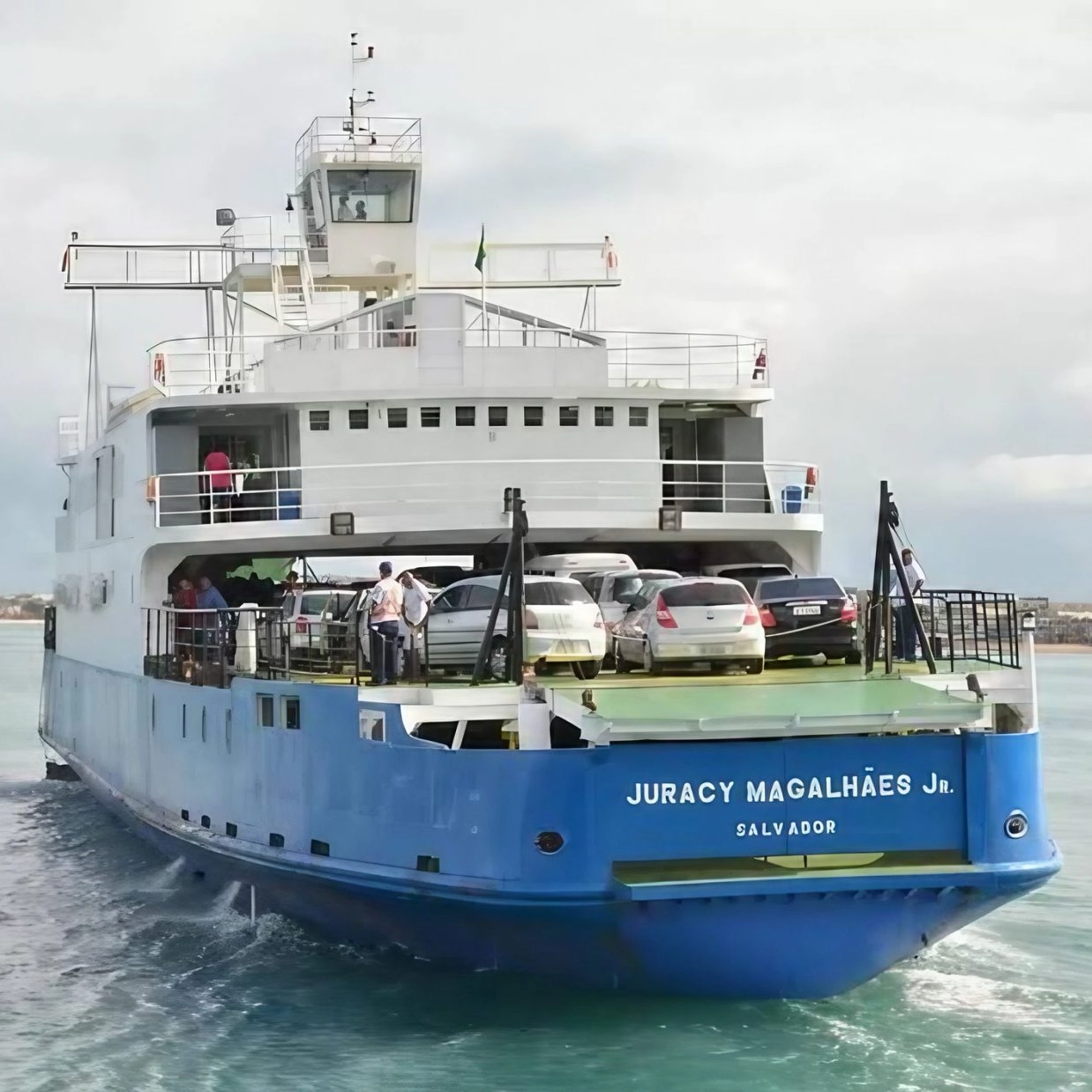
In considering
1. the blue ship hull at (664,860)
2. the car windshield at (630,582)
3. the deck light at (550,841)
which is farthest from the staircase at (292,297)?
the deck light at (550,841)

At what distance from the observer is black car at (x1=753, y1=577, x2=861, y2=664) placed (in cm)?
1833

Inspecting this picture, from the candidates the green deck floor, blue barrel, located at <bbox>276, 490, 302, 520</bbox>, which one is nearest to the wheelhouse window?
blue barrel, located at <bbox>276, 490, 302, 520</bbox>

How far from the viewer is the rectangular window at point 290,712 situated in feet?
54.2

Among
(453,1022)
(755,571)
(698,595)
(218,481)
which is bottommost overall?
(453,1022)

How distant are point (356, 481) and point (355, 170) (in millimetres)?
8229

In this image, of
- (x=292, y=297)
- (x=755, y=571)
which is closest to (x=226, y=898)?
(x=755, y=571)

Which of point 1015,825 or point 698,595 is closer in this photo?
point 1015,825

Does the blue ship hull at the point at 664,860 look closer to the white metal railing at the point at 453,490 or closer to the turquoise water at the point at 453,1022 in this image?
the turquoise water at the point at 453,1022

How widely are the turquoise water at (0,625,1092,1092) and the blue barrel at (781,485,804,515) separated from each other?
631 cm

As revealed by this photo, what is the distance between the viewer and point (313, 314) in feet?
89.4

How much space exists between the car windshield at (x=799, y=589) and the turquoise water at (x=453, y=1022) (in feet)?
13.1

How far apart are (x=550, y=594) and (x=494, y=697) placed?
5.39 feet

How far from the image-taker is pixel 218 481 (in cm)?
2177

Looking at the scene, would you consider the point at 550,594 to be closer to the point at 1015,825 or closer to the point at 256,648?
the point at 256,648
